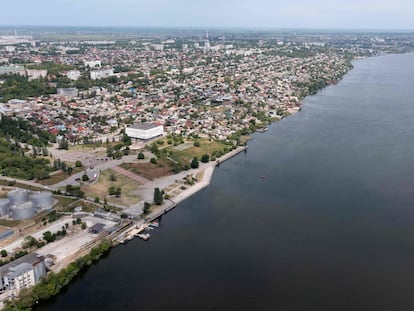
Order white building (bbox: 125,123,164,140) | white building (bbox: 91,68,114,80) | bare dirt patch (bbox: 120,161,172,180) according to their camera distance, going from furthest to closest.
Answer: white building (bbox: 91,68,114,80), white building (bbox: 125,123,164,140), bare dirt patch (bbox: 120,161,172,180)

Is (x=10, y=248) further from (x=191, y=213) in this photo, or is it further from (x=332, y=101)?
(x=332, y=101)

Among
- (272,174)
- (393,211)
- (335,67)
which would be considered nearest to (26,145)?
(272,174)

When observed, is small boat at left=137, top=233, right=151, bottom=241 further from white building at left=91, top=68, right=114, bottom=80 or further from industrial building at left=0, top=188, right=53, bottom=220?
white building at left=91, top=68, right=114, bottom=80

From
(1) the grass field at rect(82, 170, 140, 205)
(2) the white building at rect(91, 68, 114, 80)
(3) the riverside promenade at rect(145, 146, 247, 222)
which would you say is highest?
(2) the white building at rect(91, 68, 114, 80)

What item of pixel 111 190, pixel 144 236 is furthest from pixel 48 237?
pixel 111 190

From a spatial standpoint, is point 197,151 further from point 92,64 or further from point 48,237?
point 92,64

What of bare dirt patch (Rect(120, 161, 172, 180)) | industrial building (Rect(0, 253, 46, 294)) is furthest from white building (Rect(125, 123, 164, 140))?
industrial building (Rect(0, 253, 46, 294))
